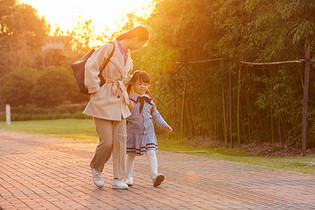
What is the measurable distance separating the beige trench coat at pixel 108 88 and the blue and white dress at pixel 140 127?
36cm

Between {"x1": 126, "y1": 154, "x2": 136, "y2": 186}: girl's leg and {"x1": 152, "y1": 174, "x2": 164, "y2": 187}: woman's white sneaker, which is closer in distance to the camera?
{"x1": 152, "y1": 174, "x2": 164, "y2": 187}: woman's white sneaker

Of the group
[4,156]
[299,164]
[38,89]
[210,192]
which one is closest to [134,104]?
[210,192]

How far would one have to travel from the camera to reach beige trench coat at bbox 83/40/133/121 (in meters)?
6.00

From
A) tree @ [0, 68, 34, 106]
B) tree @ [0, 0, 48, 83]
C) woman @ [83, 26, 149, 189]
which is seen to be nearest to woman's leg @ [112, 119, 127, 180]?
woman @ [83, 26, 149, 189]

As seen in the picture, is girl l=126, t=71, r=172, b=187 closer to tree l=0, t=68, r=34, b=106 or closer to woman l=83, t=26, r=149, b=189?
woman l=83, t=26, r=149, b=189

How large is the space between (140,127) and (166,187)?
806 mm

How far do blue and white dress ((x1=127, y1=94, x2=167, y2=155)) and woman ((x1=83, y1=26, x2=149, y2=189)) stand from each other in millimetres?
293

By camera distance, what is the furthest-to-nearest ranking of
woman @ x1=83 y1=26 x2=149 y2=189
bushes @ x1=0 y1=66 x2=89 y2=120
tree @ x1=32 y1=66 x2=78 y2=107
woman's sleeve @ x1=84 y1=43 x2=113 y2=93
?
tree @ x1=32 y1=66 x2=78 y2=107
bushes @ x1=0 y1=66 x2=89 y2=120
woman @ x1=83 y1=26 x2=149 y2=189
woman's sleeve @ x1=84 y1=43 x2=113 y2=93

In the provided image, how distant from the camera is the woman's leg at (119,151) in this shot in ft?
20.6

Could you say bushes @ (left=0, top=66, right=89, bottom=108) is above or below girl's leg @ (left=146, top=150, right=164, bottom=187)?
above

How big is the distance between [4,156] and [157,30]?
664 centimetres

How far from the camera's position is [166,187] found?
638 centimetres

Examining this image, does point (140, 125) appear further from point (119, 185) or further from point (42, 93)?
point (42, 93)

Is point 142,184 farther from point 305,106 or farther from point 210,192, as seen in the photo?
point 305,106
